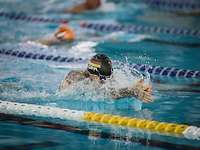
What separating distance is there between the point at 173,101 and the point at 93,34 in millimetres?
4497

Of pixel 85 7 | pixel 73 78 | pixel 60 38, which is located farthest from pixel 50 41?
pixel 85 7

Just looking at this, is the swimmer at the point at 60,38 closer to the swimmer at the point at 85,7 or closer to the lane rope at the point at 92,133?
the swimmer at the point at 85,7

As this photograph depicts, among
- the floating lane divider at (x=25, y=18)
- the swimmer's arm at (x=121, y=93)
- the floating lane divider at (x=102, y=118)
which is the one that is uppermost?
the floating lane divider at (x=25, y=18)

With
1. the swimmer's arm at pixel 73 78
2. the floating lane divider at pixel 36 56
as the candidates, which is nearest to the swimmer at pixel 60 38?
the floating lane divider at pixel 36 56

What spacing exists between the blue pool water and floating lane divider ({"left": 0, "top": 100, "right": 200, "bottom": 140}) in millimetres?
99

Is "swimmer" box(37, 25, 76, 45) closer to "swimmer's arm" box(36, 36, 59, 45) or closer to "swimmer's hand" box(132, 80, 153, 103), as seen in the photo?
"swimmer's arm" box(36, 36, 59, 45)

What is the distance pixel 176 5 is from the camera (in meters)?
14.0

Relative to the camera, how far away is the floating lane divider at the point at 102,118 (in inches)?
191

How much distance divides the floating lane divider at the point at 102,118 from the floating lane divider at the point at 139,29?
209 inches

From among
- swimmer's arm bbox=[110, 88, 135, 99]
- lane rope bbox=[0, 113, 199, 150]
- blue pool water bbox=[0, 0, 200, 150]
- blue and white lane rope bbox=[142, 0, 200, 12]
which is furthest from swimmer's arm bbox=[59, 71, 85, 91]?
blue and white lane rope bbox=[142, 0, 200, 12]

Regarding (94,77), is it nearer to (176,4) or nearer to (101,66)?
(101,66)

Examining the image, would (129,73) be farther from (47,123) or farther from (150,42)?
(150,42)

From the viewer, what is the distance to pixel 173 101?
Answer: 19.6 feet

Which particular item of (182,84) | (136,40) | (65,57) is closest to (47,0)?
(136,40)
